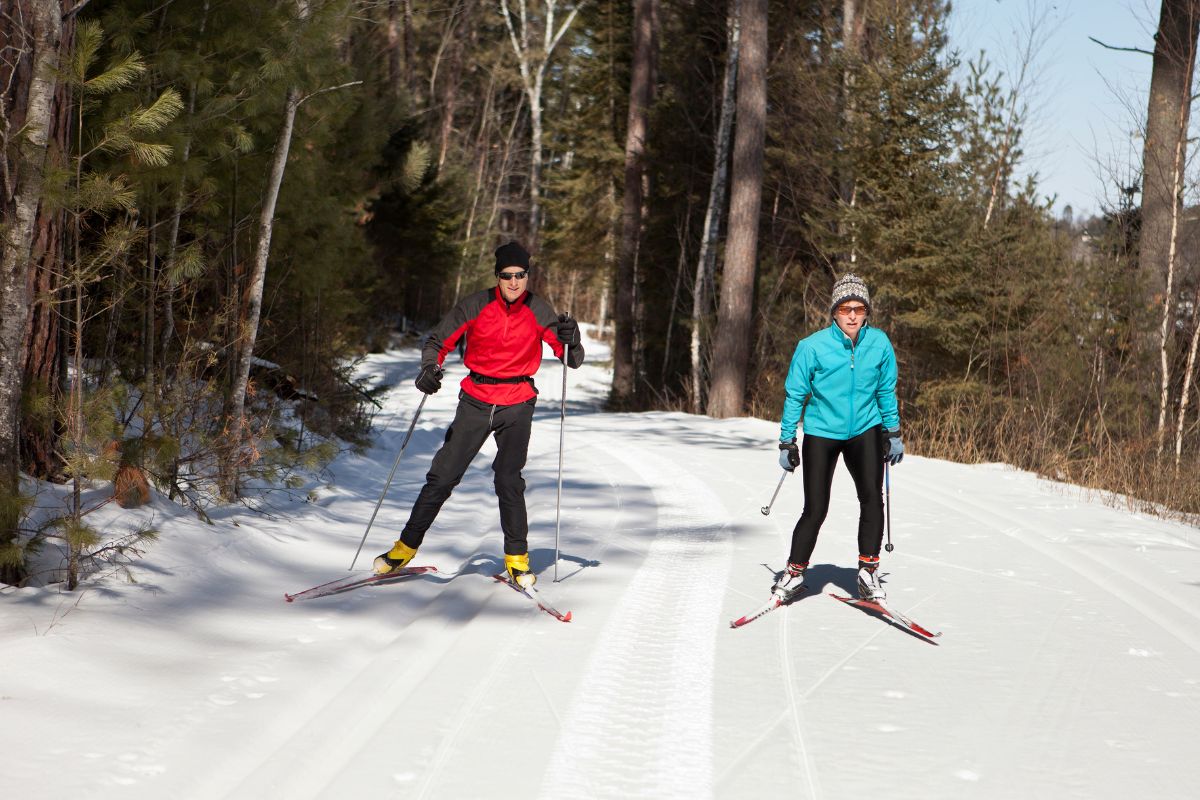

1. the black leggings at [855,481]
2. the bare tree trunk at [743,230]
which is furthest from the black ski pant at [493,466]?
the bare tree trunk at [743,230]

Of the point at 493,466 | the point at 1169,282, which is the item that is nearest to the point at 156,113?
the point at 493,466

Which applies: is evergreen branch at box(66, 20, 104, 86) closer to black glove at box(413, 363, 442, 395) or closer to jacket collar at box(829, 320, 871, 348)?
black glove at box(413, 363, 442, 395)

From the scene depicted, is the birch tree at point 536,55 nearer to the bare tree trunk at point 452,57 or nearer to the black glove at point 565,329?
the bare tree trunk at point 452,57

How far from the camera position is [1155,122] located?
14.0m

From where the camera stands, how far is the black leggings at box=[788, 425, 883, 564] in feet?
20.2

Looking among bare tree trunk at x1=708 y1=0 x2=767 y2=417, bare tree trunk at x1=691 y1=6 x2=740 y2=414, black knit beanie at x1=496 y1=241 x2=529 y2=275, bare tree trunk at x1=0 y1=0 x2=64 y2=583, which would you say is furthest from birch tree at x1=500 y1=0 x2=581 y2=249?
bare tree trunk at x1=0 y1=0 x2=64 y2=583

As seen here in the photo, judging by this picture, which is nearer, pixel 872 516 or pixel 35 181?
pixel 35 181

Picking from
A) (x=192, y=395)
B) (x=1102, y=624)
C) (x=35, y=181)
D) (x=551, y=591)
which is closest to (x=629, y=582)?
(x=551, y=591)

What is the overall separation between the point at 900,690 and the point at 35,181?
4.63m

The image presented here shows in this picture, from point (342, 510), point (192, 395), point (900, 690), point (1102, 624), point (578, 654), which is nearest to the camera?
point (900, 690)

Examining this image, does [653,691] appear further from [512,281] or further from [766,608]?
[512,281]

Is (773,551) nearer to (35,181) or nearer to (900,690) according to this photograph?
(900,690)

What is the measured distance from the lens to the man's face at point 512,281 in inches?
233

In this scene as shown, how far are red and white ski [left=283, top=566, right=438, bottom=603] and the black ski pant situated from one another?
280 millimetres
